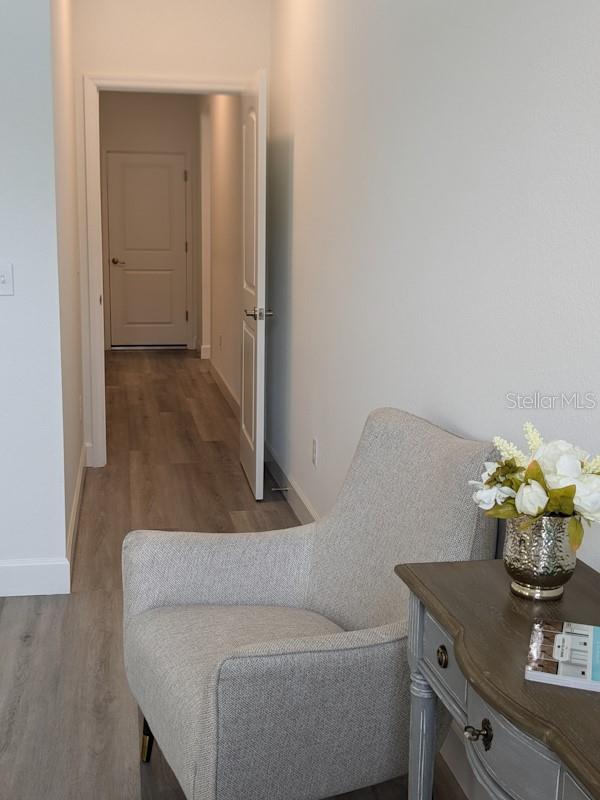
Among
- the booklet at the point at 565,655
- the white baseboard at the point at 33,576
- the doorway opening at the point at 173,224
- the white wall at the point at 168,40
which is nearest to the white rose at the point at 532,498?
the booklet at the point at 565,655

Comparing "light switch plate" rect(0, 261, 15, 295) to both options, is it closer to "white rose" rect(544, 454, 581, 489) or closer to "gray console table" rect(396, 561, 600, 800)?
"gray console table" rect(396, 561, 600, 800)

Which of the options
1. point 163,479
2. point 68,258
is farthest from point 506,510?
point 163,479

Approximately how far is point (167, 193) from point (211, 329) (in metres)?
1.76

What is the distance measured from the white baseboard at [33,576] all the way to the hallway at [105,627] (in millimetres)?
46

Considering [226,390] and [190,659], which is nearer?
[190,659]

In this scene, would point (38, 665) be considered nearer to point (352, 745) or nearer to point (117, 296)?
point (352, 745)

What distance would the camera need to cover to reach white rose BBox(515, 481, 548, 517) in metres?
1.38

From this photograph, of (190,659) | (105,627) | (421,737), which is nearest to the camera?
(421,737)

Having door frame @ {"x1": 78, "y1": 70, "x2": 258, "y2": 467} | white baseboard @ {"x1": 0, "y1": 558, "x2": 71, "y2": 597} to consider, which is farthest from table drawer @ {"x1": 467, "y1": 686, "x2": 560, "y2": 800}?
door frame @ {"x1": 78, "y1": 70, "x2": 258, "y2": 467}

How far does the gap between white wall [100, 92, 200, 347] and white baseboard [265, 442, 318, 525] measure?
15.3 ft

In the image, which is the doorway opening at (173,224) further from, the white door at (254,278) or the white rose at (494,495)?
the white rose at (494,495)

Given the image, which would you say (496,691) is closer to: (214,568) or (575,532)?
(575,532)

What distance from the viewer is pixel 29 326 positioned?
330 centimetres

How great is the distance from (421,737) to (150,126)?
Answer: 27.9ft
